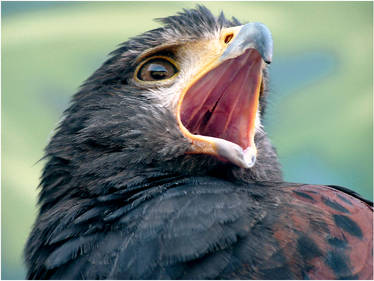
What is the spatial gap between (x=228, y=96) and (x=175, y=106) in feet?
1.06

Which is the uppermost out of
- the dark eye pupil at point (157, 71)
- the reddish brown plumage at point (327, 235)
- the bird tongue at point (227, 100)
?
the dark eye pupil at point (157, 71)

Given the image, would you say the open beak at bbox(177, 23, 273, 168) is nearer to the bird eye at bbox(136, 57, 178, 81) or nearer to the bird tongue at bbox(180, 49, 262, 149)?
the bird tongue at bbox(180, 49, 262, 149)

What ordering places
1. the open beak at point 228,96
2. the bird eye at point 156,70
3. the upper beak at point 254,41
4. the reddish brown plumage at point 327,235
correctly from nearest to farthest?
the reddish brown plumage at point 327,235
the upper beak at point 254,41
the open beak at point 228,96
the bird eye at point 156,70

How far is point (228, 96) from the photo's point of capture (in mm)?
2168

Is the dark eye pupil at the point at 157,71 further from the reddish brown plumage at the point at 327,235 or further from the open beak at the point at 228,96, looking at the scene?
the reddish brown plumage at the point at 327,235

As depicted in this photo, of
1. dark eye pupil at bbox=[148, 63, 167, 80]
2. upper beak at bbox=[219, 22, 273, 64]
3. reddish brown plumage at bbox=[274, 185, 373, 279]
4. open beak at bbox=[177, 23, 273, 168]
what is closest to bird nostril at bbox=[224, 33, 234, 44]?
open beak at bbox=[177, 23, 273, 168]

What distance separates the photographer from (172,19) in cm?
225

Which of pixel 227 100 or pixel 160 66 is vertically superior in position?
pixel 160 66

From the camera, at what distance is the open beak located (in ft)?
→ 6.44

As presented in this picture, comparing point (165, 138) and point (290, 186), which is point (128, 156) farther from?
point (290, 186)

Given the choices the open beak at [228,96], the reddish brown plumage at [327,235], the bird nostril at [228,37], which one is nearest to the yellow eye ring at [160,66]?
the open beak at [228,96]

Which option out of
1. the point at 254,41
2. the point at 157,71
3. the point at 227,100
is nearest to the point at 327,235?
the point at 254,41

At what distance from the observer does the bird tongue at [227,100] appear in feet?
6.73

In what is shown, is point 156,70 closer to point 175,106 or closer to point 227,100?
point 175,106
